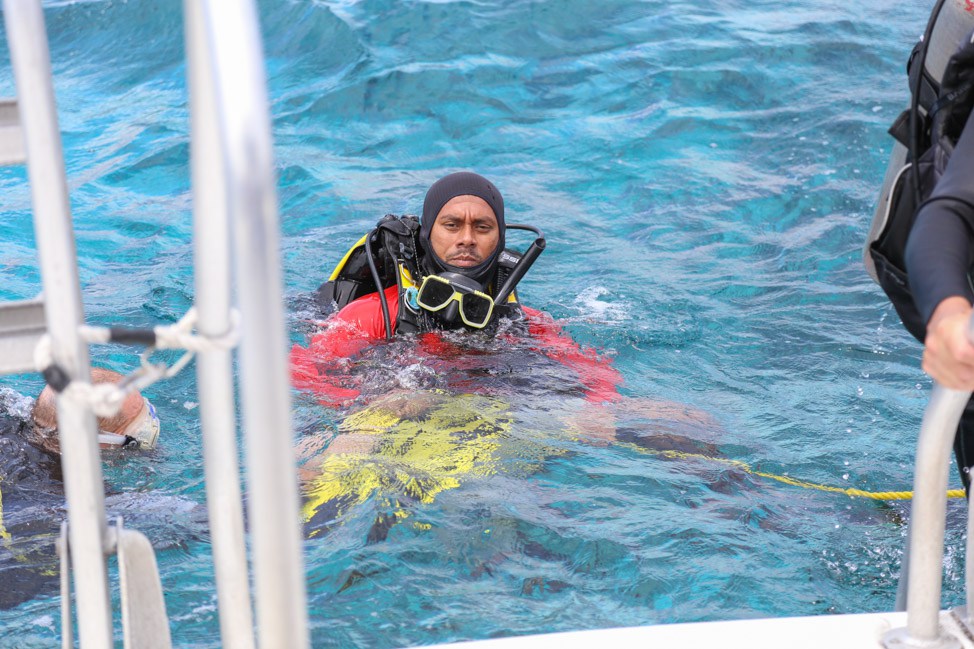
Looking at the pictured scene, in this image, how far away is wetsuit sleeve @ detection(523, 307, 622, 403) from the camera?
4.20m

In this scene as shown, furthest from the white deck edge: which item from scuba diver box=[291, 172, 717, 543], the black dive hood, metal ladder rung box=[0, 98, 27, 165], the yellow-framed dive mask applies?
the black dive hood

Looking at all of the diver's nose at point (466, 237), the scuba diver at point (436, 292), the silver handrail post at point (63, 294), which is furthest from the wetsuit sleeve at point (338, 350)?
the silver handrail post at point (63, 294)

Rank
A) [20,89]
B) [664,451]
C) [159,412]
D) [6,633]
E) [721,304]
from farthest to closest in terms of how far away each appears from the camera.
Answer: [721,304] → [159,412] → [664,451] → [6,633] → [20,89]

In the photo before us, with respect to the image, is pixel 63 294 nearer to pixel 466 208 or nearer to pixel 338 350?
pixel 338 350

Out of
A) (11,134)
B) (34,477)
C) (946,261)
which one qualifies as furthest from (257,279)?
(34,477)

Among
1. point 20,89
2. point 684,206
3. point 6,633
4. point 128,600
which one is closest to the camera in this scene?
point 20,89

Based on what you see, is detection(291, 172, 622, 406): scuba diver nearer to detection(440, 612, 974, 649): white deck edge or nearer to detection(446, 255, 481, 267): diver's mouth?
detection(446, 255, 481, 267): diver's mouth

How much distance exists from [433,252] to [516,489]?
1.42m

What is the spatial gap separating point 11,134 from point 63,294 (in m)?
0.20

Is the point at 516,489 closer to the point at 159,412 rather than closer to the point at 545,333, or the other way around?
the point at 545,333

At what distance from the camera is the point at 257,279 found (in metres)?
0.83

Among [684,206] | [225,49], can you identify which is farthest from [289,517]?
[684,206]

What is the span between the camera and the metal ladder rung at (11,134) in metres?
1.18

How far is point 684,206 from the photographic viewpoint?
664 cm
